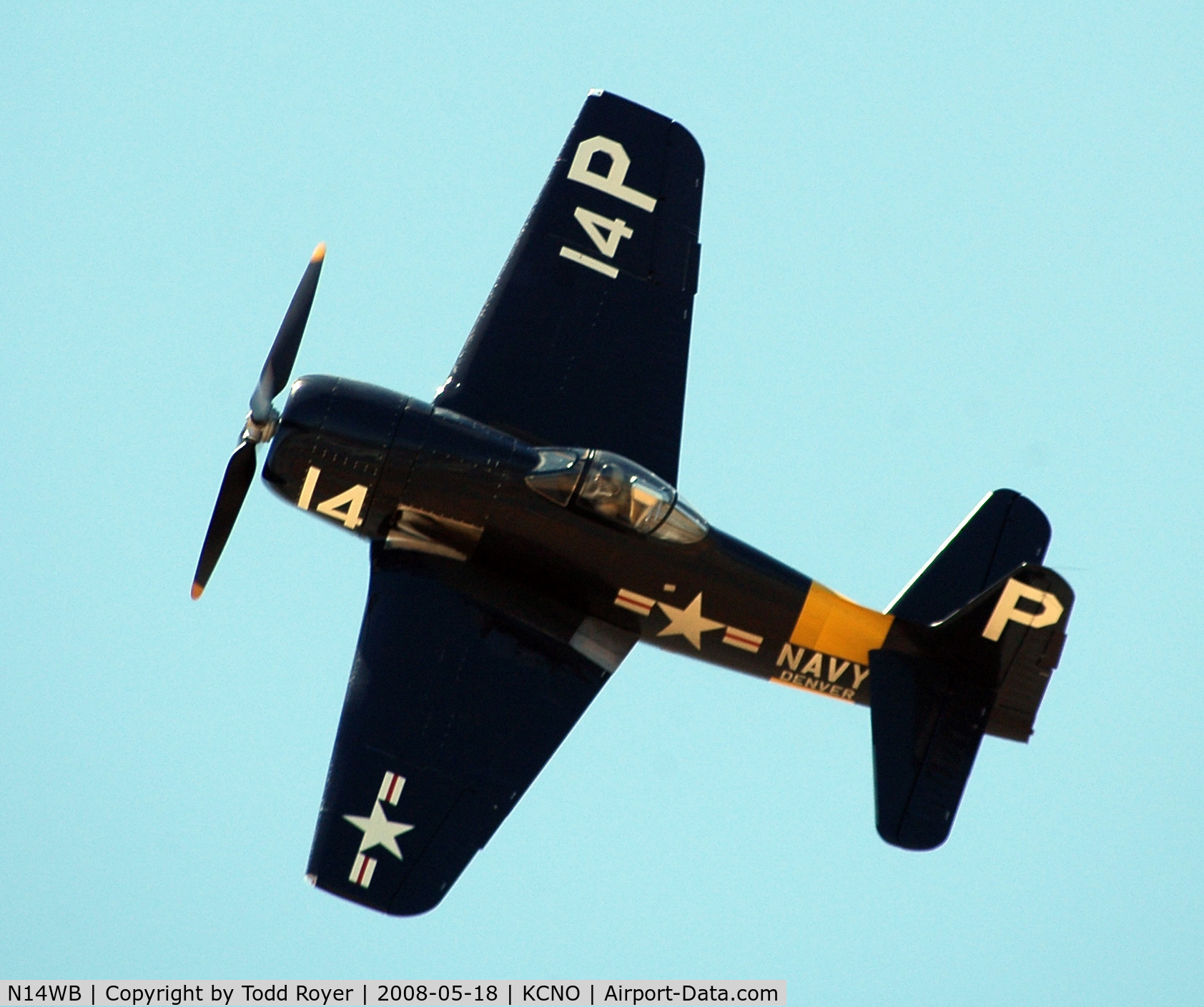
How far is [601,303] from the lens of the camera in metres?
20.4

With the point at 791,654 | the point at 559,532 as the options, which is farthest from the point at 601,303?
the point at 791,654

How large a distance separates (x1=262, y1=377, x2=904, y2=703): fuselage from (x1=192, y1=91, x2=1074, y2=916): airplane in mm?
21

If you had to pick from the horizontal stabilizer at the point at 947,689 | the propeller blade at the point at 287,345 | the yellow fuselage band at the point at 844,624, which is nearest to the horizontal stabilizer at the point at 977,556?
the yellow fuselage band at the point at 844,624

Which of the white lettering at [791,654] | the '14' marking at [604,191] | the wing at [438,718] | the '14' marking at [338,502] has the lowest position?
the wing at [438,718]

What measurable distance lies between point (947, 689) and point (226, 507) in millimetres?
6782

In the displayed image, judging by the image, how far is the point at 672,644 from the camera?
63.9 ft

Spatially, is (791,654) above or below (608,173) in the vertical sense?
below

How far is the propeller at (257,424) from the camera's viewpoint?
736 inches

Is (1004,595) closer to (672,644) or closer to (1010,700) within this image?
(1010,700)

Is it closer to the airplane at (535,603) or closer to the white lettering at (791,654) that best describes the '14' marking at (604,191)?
the airplane at (535,603)

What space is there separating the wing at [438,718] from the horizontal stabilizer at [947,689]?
259 cm

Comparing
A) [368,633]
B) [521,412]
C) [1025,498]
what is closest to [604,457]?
[521,412]

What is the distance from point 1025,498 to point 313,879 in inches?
301

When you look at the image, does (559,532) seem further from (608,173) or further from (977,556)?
(608,173)
